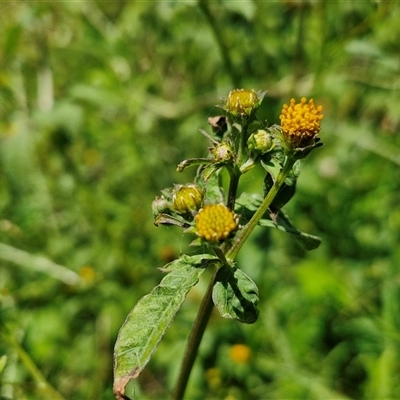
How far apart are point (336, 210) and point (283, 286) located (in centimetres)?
47

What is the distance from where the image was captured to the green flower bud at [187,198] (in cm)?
93

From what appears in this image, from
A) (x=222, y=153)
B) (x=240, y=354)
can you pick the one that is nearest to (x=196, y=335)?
(x=222, y=153)

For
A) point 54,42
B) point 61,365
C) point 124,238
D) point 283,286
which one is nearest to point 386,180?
point 283,286

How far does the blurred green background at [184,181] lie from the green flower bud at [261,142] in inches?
30.6

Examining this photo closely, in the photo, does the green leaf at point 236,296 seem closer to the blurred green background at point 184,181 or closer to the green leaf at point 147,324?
the green leaf at point 147,324

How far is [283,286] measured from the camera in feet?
7.04

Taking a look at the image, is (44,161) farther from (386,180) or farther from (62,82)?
(386,180)

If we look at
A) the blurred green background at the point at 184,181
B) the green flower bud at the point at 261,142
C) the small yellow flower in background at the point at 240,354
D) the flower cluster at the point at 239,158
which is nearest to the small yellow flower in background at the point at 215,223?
the flower cluster at the point at 239,158

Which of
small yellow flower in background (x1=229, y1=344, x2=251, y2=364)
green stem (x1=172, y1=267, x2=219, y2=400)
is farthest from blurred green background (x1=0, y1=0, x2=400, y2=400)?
green stem (x1=172, y1=267, x2=219, y2=400)

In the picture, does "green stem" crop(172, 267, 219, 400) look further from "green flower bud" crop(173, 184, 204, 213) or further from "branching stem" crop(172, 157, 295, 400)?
"green flower bud" crop(173, 184, 204, 213)

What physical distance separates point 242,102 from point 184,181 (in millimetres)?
1560

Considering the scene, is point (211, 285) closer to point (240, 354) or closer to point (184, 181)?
point (240, 354)

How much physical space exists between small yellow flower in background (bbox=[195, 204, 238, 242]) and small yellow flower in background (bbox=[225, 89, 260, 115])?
0.65 ft

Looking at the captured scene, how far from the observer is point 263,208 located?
0.87 meters
